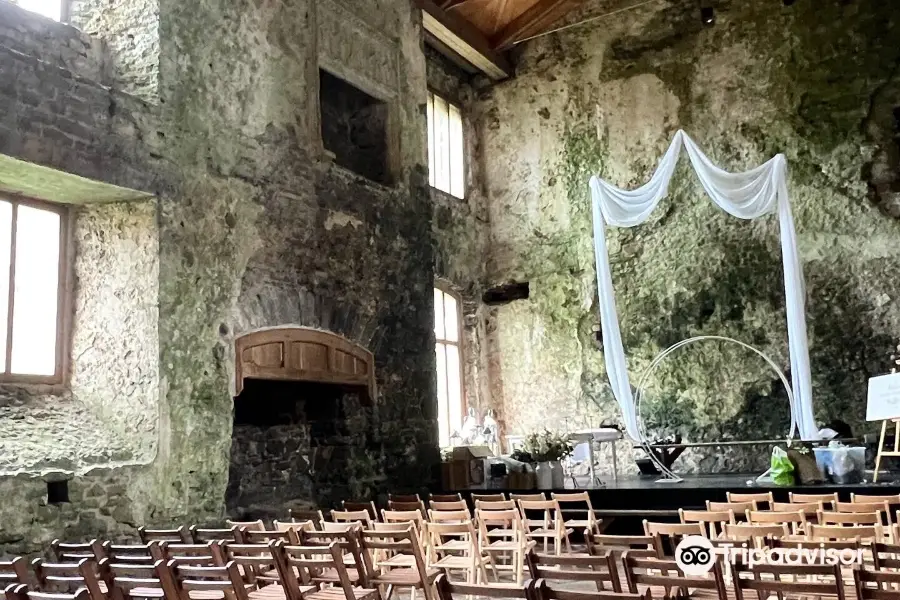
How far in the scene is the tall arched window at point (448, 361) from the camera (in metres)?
11.6

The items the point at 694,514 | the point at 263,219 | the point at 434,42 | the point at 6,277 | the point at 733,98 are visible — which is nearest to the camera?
the point at 694,514

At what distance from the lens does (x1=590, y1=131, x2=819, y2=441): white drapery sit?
773 cm

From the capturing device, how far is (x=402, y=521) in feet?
18.3

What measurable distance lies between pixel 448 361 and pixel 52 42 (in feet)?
23.8

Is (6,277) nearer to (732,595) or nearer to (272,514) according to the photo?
(272,514)

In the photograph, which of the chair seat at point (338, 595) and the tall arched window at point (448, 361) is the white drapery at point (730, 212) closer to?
the tall arched window at point (448, 361)

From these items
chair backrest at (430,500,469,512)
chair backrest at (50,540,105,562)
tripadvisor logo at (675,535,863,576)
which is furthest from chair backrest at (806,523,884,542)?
chair backrest at (50,540,105,562)

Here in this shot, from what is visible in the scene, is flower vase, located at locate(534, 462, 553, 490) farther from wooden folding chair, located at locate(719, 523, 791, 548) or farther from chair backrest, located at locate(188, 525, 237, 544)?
wooden folding chair, located at locate(719, 523, 791, 548)

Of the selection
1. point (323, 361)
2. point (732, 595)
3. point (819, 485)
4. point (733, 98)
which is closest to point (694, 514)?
point (732, 595)

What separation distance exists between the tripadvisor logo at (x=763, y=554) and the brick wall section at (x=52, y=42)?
5.09 m

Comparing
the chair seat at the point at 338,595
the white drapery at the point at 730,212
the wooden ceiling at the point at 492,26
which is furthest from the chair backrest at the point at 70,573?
the wooden ceiling at the point at 492,26

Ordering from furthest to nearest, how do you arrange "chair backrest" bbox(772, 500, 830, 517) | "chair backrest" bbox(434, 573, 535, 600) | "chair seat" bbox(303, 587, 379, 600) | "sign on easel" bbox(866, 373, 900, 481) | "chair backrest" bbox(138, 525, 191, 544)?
"sign on easel" bbox(866, 373, 900, 481) < "chair backrest" bbox(772, 500, 830, 517) < "chair backrest" bbox(138, 525, 191, 544) < "chair seat" bbox(303, 587, 379, 600) < "chair backrest" bbox(434, 573, 535, 600)

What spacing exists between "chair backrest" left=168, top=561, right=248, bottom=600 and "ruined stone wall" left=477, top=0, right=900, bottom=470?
814 cm

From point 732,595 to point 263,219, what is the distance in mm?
4907
